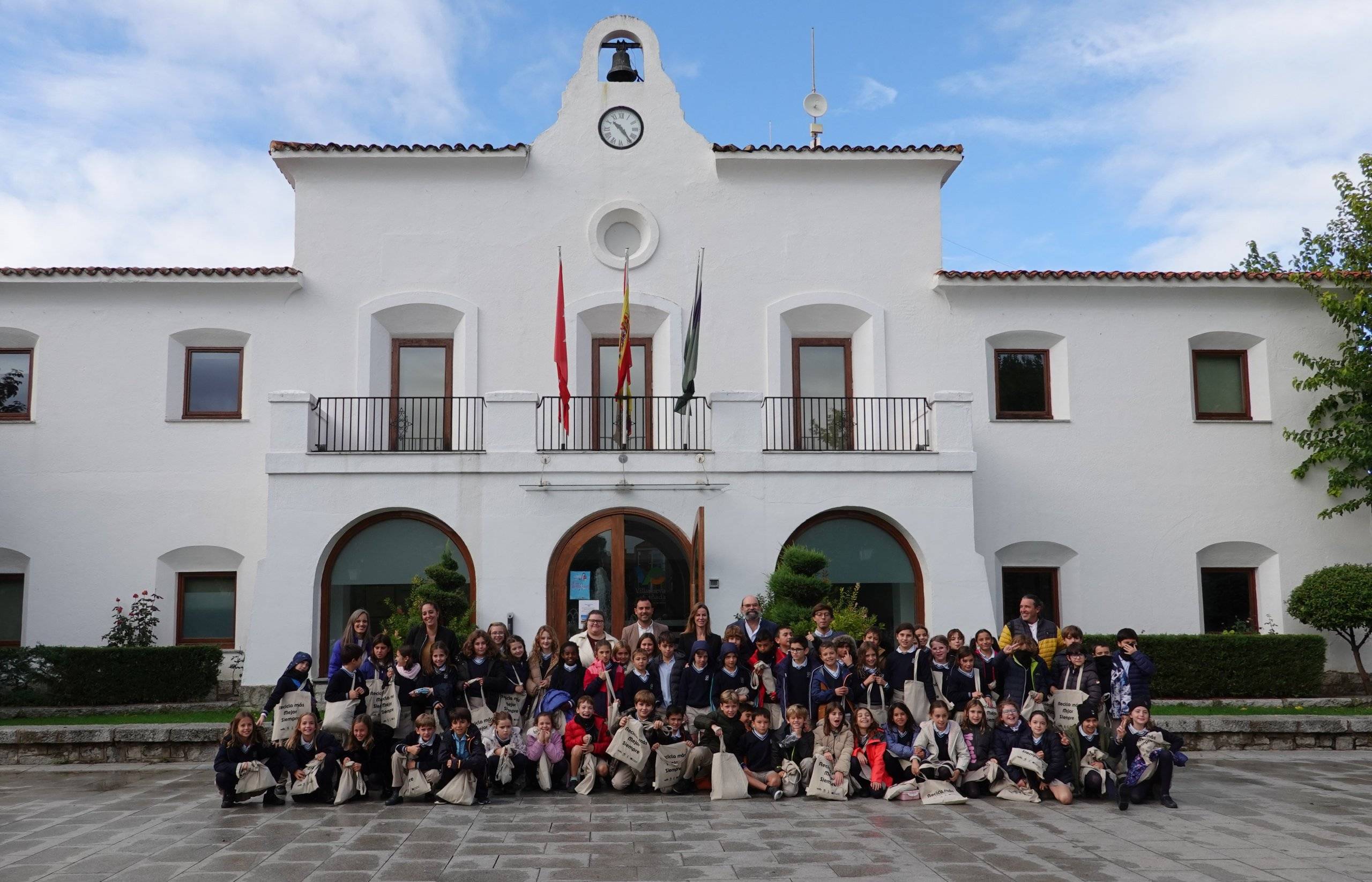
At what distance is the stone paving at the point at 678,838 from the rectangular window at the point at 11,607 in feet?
22.0

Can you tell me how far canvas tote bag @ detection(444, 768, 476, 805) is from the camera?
30.0 feet

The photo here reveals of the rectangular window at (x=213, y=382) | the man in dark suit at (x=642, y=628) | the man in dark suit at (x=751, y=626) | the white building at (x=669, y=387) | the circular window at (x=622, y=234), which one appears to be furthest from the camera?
the circular window at (x=622, y=234)

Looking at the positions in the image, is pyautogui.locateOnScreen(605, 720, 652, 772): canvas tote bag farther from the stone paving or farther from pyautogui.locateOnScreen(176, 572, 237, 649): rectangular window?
pyautogui.locateOnScreen(176, 572, 237, 649): rectangular window

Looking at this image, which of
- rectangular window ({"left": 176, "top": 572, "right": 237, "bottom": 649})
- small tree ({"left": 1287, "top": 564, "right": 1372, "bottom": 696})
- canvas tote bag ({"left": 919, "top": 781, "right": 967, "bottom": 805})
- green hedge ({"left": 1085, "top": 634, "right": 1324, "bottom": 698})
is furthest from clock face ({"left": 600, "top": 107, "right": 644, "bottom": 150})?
small tree ({"left": 1287, "top": 564, "right": 1372, "bottom": 696})

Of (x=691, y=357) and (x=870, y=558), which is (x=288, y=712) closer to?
(x=691, y=357)

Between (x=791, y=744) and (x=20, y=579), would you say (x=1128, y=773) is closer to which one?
(x=791, y=744)

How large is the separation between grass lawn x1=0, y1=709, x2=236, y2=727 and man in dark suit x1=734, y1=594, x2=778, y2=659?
609 cm

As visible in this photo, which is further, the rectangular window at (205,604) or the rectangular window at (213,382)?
the rectangular window at (213,382)

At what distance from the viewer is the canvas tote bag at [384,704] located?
9.74 meters

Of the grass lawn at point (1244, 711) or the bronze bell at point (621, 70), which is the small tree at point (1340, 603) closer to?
the grass lawn at point (1244, 711)

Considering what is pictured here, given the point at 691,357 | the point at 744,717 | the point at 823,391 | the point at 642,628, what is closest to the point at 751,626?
the point at 642,628

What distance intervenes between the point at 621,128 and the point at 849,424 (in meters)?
5.61

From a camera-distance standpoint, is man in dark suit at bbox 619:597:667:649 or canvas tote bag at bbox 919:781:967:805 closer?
canvas tote bag at bbox 919:781:967:805

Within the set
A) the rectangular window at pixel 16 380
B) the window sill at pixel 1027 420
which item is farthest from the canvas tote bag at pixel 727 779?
the rectangular window at pixel 16 380
